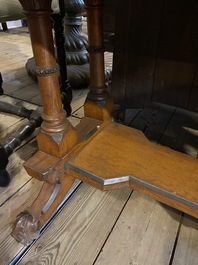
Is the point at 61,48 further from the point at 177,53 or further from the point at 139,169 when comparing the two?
the point at 139,169

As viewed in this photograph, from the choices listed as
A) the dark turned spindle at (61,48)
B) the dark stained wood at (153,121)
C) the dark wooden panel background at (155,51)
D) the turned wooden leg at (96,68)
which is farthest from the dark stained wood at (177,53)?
the dark turned spindle at (61,48)

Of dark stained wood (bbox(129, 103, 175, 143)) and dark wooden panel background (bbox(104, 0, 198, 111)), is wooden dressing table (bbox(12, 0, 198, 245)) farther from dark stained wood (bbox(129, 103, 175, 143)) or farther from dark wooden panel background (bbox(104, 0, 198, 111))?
dark stained wood (bbox(129, 103, 175, 143))

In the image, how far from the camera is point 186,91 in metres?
1.01

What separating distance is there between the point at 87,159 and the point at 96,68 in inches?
12.6

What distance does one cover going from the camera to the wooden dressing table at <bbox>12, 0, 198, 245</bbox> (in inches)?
22.5

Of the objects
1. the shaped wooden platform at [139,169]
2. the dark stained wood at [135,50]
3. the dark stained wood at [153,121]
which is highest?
the dark stained wood at [135,50]

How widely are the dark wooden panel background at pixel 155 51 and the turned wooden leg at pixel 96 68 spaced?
11.0 inches

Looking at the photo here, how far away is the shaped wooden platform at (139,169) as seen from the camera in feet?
1.96

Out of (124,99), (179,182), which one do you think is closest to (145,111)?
(124,99)

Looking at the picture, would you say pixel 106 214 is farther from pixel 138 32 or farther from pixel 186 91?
pixel 138 32

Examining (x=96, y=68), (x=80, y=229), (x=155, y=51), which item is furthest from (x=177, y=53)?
(x=80, y=229)

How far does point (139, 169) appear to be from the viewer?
0.66m

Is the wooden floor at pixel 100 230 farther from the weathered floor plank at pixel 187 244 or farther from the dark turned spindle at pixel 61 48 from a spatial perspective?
the dark turned spindle at pixel 61 48

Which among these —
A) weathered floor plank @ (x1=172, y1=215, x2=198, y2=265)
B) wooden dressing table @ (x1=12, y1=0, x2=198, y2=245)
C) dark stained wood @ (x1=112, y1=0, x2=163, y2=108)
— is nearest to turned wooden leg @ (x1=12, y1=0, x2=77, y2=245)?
wooden dressing table @ (x1=12, y1=0, x2=198, y2=245)
